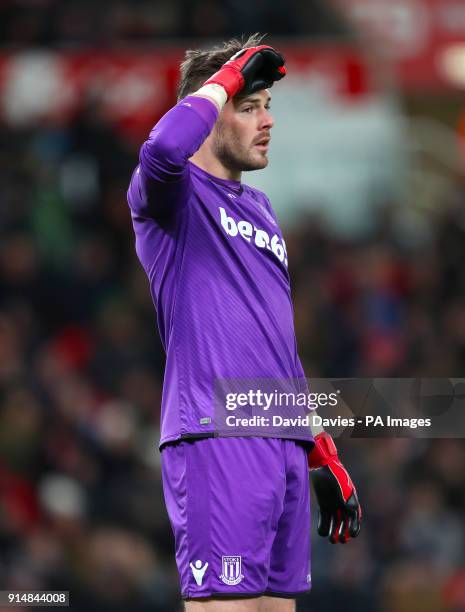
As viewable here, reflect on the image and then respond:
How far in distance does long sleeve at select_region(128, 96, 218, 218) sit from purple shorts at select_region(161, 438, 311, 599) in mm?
630

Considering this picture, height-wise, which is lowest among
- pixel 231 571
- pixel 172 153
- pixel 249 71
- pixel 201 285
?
pixel 231 571

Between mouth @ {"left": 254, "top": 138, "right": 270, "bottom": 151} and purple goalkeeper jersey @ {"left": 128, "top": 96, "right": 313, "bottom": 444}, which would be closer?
purple goalkeeper jersey @ {"left": 128, "top": 96, "right": 313, "bottom": 444}

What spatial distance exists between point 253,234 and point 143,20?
20.9ft

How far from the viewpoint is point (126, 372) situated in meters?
7.98

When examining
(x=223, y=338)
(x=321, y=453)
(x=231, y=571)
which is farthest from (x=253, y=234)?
(x=231, y=571)

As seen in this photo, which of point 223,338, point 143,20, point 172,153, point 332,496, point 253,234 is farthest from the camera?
point 143,20

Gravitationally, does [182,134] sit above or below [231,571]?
above

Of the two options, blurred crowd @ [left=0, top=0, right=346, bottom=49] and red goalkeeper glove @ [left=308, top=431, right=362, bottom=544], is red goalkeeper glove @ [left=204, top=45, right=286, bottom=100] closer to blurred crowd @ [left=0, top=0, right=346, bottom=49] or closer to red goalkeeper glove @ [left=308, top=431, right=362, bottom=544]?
Answer: red goalkeeper glove @ [left=308, top=431, right=362, bottom=544]

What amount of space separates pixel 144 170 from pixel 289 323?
628 millimetres

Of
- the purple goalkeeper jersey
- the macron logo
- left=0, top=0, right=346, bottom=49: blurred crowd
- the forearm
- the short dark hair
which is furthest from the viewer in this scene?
left=0, top=0, right=346, bottom=49: blurred crowd

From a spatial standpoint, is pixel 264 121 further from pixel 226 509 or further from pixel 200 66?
A: pixel 226 509

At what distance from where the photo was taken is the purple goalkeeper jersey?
332 centimetres

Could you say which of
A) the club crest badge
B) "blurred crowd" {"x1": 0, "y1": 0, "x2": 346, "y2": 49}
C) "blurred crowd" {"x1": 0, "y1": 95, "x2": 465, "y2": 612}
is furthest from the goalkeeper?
"blurred crowd" {"x1": 0, "y1": 0, "x2": 346, "y2": 49}

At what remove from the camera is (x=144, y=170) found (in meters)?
3.28
